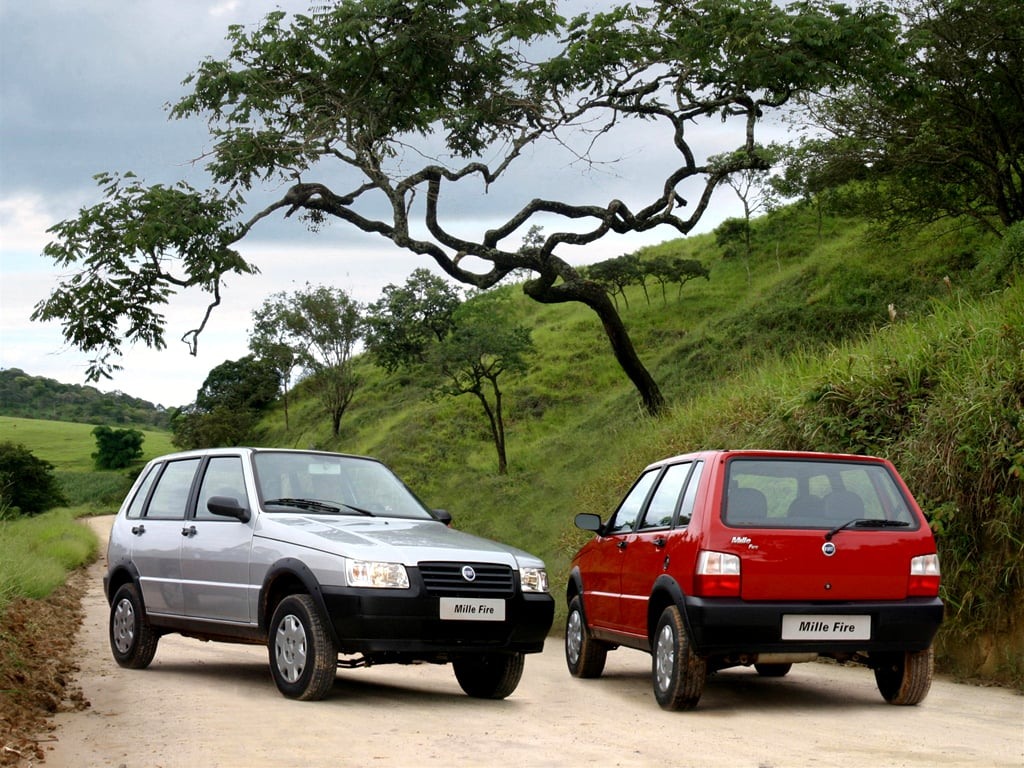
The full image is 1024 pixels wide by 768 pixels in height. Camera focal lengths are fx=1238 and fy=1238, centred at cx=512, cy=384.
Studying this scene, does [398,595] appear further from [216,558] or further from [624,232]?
[624,232]

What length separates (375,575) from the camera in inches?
333

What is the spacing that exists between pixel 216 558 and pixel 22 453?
59291 mm

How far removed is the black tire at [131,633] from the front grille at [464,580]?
352cm

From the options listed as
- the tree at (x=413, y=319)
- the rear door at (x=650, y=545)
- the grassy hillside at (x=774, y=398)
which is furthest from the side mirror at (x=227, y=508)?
the tree at (x=413, y=319)

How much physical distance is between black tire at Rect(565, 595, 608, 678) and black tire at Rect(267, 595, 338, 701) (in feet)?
9.69

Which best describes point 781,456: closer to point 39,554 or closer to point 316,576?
point 316,576

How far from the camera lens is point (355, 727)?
7.51 metres

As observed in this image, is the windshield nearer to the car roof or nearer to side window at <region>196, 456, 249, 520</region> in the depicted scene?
side window at <region>196, 456, 249, 520</region>

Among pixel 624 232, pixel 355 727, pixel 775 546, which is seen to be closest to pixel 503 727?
pixel 355 727

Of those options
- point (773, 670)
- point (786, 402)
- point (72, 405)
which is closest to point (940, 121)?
point (786, 402)

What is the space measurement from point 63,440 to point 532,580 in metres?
137

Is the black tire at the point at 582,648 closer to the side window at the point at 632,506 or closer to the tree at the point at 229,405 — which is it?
the side window at the point at 632,506

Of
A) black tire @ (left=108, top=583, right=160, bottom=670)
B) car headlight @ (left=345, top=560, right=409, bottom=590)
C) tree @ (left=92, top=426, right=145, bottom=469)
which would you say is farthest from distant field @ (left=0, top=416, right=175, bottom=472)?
car headlight @ (left=345, top=560, right=409, bottom=590)

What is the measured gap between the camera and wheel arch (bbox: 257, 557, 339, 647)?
8492mm
